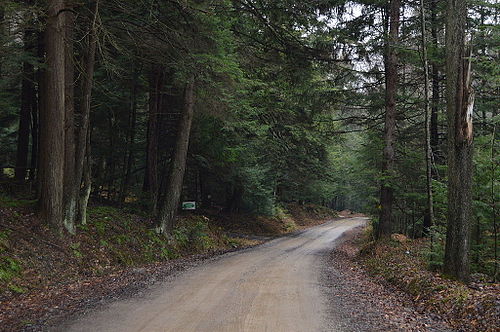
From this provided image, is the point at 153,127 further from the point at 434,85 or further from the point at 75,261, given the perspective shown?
the point at 434,85

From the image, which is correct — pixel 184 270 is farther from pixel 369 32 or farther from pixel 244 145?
pixel 369 32

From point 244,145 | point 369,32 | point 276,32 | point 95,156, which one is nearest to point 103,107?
point 95,156

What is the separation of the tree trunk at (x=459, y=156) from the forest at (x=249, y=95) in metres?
0.03

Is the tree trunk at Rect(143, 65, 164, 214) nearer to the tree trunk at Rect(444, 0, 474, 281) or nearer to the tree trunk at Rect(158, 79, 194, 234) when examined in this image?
the tree trunk at Rect(158, 79, 194, 234)

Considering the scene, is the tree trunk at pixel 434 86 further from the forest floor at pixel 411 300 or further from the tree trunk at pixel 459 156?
the forest floor at pixel 411 300

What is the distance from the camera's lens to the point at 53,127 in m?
9.41

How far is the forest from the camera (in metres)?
8.70

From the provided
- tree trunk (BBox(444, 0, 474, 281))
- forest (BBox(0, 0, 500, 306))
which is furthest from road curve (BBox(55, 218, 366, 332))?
forest (BBox(0, 0, 500, 306))

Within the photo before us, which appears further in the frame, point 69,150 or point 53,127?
point 69,150

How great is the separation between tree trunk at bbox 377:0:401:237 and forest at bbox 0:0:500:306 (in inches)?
2.1

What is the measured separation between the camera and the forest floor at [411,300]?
18.2 ft

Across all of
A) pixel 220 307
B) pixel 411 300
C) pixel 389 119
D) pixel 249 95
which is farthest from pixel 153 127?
pixel 411 300

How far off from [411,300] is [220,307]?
3762 millimetres

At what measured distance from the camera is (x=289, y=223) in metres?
33.8
